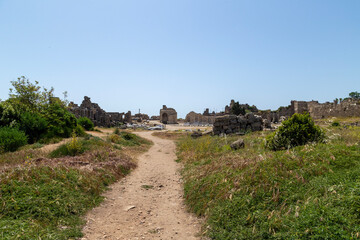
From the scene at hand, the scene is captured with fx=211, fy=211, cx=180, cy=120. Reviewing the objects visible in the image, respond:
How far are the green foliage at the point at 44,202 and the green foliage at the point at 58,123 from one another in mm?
10390

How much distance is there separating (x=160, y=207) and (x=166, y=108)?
5449cm

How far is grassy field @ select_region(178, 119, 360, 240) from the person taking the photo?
10.4ft

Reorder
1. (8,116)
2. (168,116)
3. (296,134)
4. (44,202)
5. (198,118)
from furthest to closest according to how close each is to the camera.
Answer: (198,118) → (168,116) → (8,116) → (296,134) → (44,202)

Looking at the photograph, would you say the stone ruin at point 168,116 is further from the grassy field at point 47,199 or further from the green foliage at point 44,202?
the green foliage at point 44,202

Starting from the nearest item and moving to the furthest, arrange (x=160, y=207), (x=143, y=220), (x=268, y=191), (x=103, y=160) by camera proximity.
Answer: (x=268, y=191) → (x=143, y=220) → (x=160, y=207) → (x=103, y=160)

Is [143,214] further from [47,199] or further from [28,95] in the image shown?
[28,95]

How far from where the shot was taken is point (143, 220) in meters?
5.07

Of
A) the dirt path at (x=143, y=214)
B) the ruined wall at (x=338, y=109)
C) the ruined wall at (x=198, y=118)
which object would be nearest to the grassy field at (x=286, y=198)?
the dirt path at (x=143, y=214)


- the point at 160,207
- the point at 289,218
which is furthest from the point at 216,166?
the point at 289,218

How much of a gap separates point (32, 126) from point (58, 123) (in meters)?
1.98

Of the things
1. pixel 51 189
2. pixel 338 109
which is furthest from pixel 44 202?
pixel 338 109

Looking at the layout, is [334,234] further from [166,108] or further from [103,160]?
[166,108]

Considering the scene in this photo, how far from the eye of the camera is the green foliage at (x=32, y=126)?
1411 cm

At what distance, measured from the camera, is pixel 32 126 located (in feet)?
47.1
